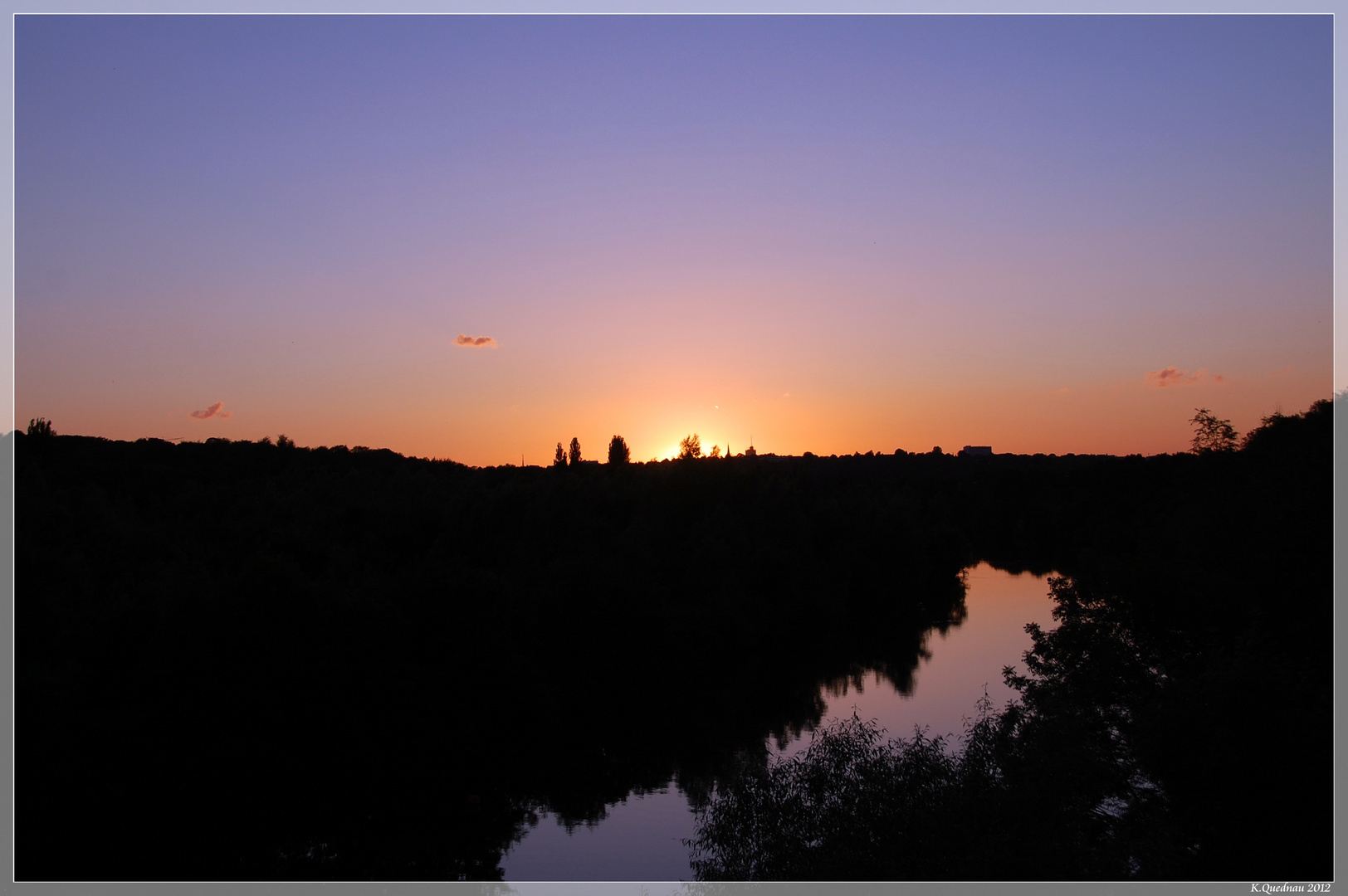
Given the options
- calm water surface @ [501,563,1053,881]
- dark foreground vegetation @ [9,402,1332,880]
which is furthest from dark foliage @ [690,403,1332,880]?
calm water surface @ [501,563,1053,881]

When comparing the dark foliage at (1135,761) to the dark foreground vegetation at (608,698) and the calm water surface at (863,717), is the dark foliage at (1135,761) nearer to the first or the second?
the dark foreground vegetation at (608,698)

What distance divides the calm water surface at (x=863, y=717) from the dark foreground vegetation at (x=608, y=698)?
2.69 ft

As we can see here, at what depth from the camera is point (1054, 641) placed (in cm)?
1814

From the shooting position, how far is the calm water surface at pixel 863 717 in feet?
60.9

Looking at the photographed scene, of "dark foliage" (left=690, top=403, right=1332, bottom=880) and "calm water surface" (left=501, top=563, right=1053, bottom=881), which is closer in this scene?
"dark foliage" (left=690, top=403, right=1332, bottom=880)

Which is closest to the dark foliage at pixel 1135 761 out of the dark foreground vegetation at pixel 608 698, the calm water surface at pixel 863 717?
the dark foreground vegetation at pixel 608 698

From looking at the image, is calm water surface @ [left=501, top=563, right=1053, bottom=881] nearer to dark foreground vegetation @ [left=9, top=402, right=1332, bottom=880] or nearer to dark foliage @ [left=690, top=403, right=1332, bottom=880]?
dark foreground vegetation @ [left=9, top=402, right=1332, bottom=880]

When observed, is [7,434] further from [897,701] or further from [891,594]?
[891,594]

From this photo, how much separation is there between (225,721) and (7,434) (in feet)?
30.6

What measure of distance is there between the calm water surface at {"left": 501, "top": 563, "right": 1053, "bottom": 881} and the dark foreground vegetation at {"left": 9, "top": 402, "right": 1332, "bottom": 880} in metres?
0.82

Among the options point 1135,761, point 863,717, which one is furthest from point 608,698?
point 1135,761

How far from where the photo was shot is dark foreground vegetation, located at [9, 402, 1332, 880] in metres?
12.1

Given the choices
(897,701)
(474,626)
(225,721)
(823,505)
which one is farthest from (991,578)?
(225,721)

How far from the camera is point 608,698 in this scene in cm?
3069
